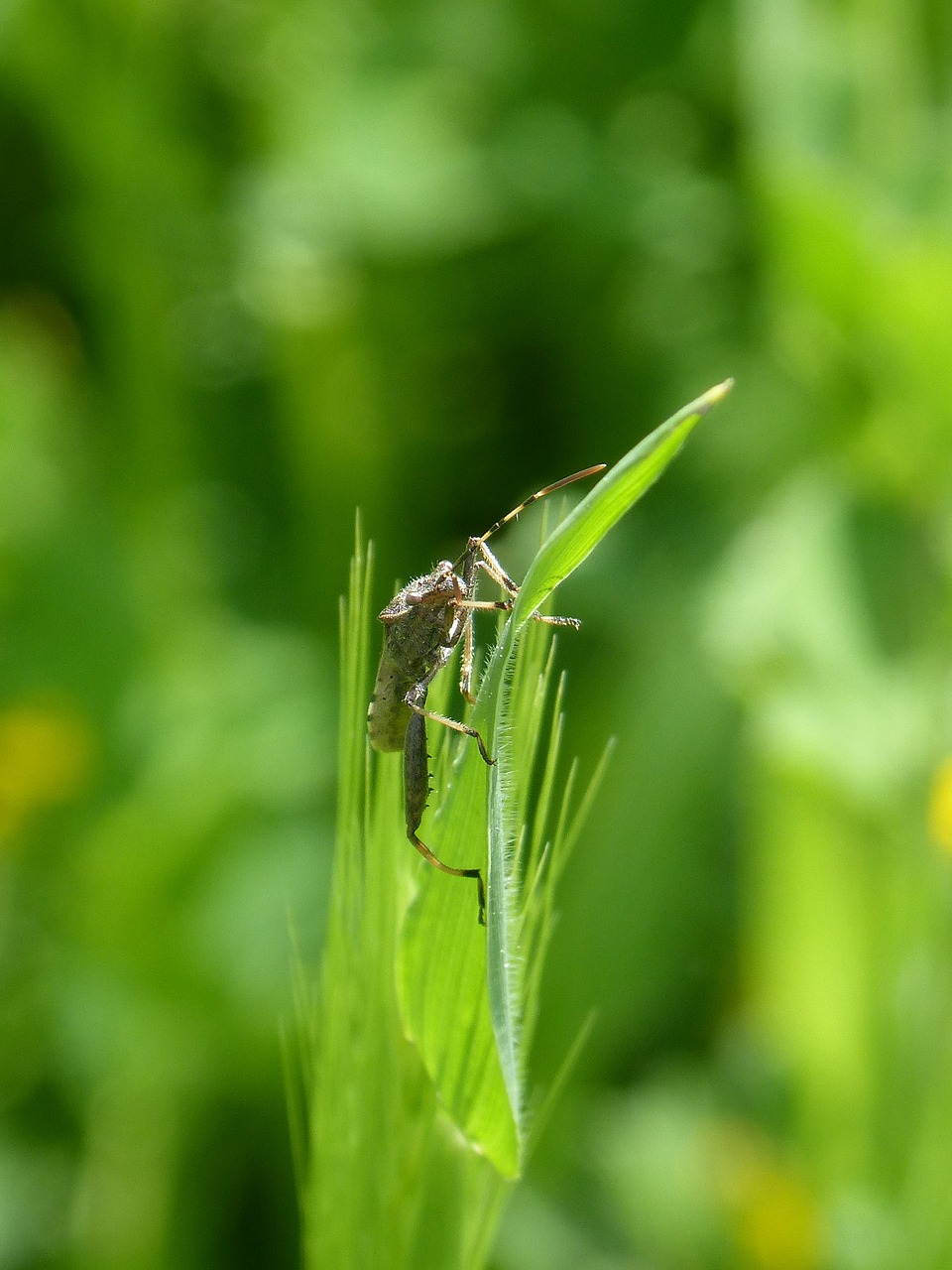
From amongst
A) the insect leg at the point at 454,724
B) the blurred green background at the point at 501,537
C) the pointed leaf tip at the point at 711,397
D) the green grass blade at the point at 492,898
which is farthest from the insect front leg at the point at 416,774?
the blurred green background at the point at 501,537

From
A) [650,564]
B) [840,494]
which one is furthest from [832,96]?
[650,564]

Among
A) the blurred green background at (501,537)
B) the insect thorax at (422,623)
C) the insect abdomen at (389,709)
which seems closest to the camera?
the insect abdomen at (389,709)

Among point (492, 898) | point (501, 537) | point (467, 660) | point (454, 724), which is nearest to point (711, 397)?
point (492, 898)

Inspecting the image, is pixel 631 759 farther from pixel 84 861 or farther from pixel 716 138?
pixel 716 138

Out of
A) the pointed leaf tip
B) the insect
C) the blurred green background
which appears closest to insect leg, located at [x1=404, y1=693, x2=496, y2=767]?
the insect

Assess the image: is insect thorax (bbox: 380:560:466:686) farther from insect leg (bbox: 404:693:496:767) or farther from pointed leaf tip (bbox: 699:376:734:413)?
pointed leaf tip (bbox: 699:376:734:413)

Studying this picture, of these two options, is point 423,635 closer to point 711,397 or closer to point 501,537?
point 711,397

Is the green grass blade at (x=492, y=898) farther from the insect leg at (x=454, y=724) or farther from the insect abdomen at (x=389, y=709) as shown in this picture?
the insect abdomen at (x=389, y=709)
